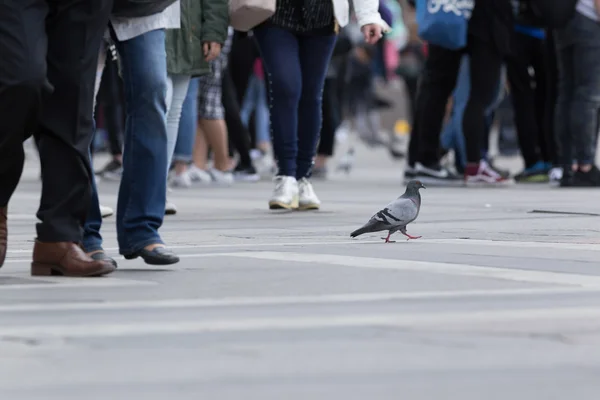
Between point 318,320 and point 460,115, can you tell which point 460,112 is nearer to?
point 460,115

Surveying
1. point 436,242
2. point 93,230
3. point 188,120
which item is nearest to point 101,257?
point 93,230

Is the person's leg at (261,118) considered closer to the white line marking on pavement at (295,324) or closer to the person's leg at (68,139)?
the person's leg at (68,139)

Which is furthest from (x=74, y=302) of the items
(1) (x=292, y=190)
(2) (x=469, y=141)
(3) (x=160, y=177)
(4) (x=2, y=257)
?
(2) (x=469, y=141)

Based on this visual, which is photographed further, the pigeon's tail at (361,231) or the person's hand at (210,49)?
the person's hand at (210,49)

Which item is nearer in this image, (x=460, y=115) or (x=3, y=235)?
(x=3, y=235)

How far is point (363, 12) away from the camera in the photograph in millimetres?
8797

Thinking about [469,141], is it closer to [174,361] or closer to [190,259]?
[190,259]

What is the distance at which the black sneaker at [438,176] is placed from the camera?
12.5m

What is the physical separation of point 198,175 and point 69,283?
7.75 metres

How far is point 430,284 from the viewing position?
16.5ft

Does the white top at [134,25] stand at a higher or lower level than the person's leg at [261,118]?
higher

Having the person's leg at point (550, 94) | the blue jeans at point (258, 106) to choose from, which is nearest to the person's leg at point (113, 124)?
the person's leg at point (550, 94)

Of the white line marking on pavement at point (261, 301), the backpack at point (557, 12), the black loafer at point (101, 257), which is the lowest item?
the black loafer at point (101, 257)

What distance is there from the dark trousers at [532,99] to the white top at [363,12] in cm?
408
